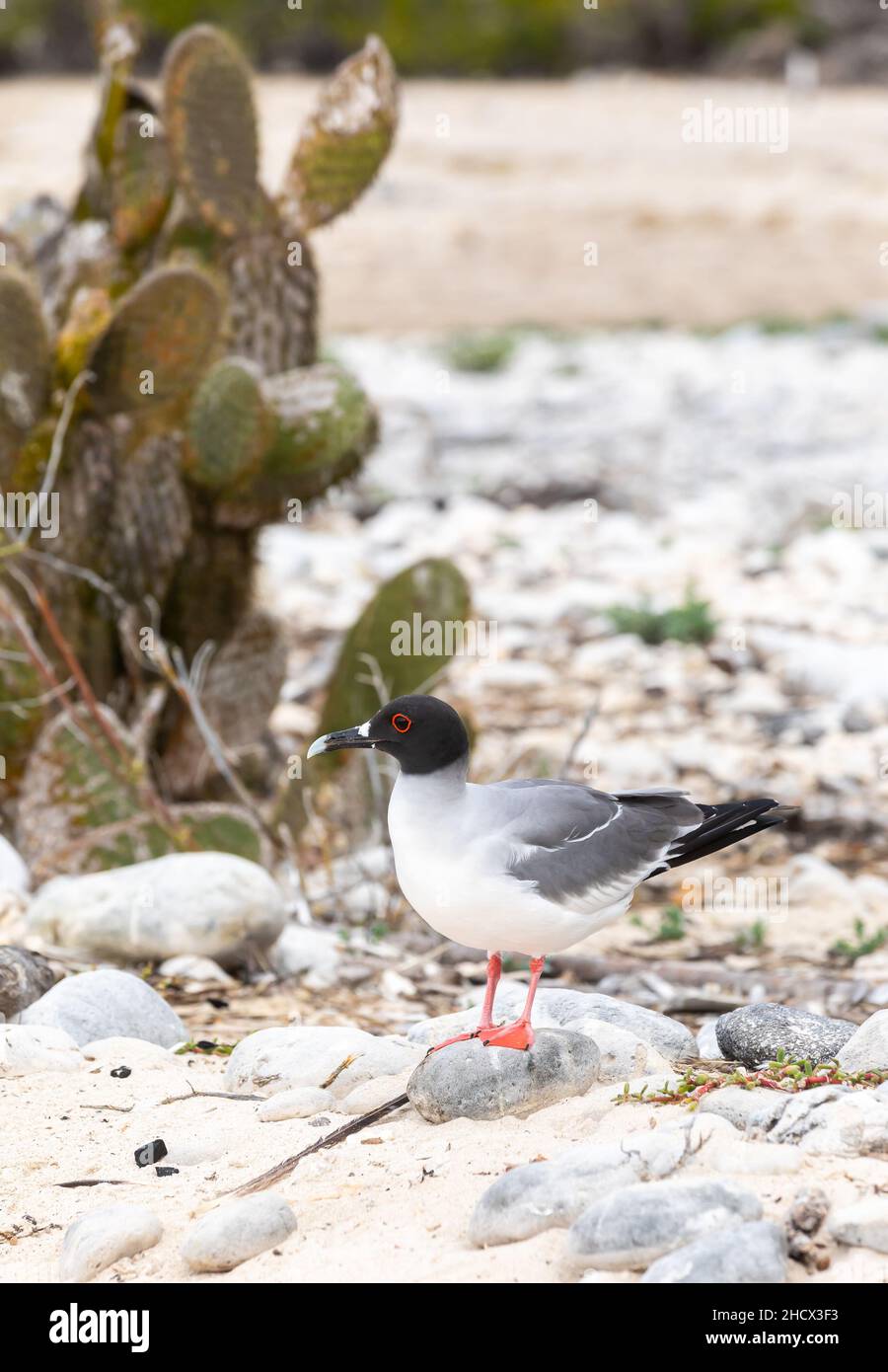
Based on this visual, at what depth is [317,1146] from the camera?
3209mm

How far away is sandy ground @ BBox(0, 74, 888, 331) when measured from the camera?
57.8 ft

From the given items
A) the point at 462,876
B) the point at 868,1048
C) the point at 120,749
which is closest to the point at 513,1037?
the point at 462,876

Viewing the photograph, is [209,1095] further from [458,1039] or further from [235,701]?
[235,701]

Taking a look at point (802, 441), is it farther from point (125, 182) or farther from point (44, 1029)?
point (44, 1029)

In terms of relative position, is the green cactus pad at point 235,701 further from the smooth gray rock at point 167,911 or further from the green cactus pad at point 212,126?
the green cactus pad at point 212,126

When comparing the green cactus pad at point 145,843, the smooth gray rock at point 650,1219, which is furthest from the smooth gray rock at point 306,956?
the smooth gray rock at point 650,1219

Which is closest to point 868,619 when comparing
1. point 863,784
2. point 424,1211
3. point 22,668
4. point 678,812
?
point 863,784

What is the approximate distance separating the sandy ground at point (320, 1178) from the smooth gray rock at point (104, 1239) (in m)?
0.02

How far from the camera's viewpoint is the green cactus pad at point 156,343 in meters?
5.23

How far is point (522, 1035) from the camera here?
10.7 ft

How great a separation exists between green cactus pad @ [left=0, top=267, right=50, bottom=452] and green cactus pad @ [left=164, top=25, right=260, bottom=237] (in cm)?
77

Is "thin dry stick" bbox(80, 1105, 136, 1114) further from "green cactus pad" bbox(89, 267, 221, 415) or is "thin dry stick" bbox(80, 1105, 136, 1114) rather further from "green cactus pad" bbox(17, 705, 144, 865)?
"green cactus pad" bbox(89, 267, 221, 415)

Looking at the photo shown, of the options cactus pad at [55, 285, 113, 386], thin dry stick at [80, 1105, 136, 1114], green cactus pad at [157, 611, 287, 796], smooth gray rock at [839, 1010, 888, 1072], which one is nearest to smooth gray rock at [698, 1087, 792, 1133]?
smooth gray rock at [839, 1010, 888, 1072]

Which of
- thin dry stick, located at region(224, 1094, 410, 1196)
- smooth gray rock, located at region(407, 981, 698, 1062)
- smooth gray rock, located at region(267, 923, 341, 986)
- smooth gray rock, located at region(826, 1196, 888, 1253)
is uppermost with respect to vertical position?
smooth gray rock, located at region(826, 1196, 888, 1253)
